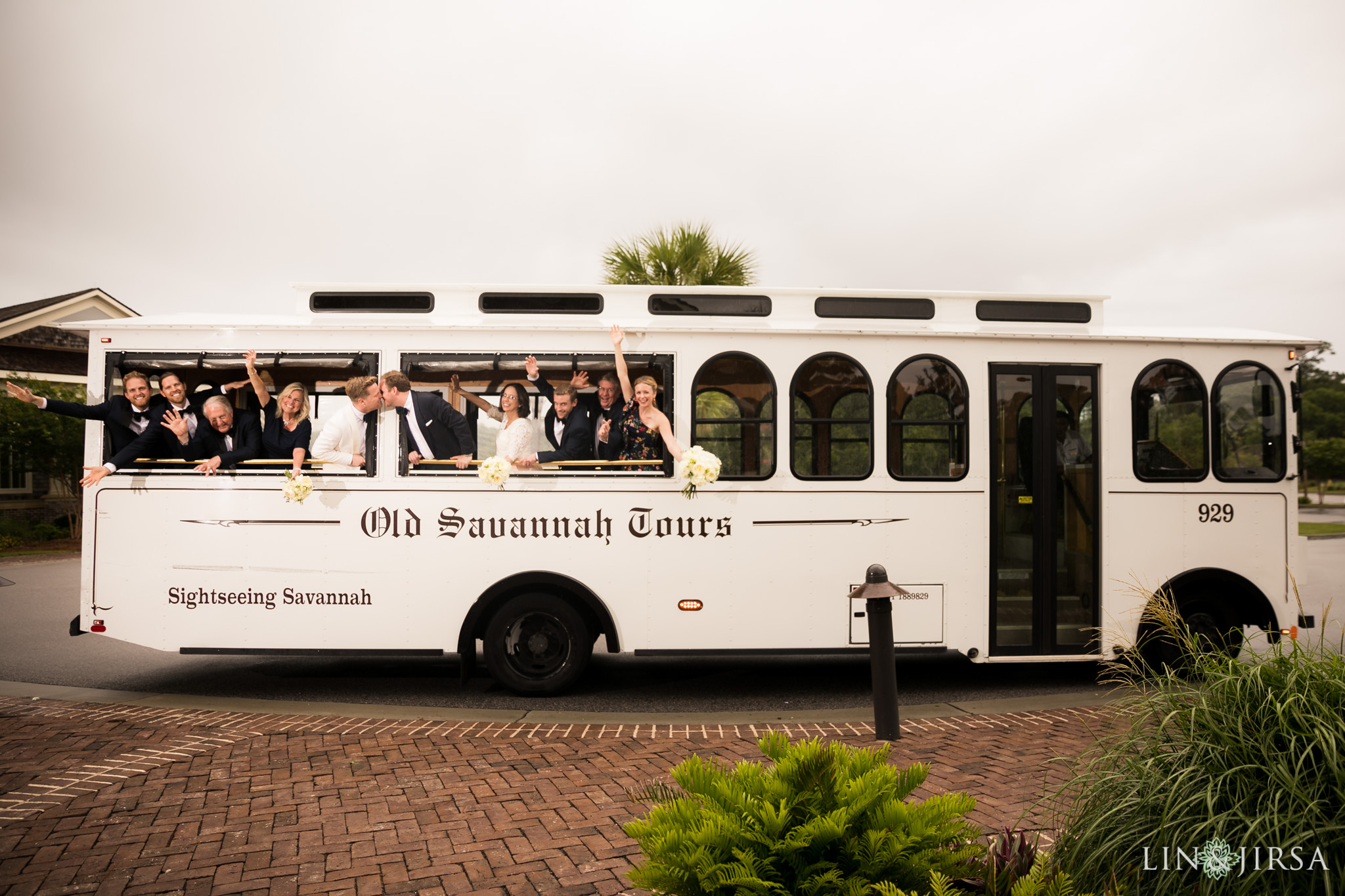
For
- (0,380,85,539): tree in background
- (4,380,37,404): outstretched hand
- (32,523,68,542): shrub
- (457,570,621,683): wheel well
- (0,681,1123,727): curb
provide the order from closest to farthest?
1. (4,380,37,404): outstretched hand
2. (0,681,1123,727): curb
3. (457,570,621,683): wheel well
4. (0,380,85,539): tree in background
5. (32,523,68,542): shrub

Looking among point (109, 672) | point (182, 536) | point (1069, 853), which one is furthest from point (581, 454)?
point (109, 672)

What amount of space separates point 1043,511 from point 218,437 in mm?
6506

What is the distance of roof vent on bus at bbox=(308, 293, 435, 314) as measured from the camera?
578cm

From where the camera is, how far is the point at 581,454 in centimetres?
570

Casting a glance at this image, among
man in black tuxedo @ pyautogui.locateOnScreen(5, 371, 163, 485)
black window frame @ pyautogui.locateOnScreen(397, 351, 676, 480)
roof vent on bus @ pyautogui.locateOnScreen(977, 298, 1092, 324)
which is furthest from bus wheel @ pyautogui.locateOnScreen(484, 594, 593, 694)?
roof vent on bus @ pyautogui.locateOnScreen(977, 298, 1092, 324)

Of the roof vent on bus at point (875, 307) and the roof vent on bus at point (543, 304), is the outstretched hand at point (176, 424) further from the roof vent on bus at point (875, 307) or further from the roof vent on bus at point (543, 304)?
the roof vent on bus at point (875, 307)

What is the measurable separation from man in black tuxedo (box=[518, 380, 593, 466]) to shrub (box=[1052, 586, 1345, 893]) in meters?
3.95

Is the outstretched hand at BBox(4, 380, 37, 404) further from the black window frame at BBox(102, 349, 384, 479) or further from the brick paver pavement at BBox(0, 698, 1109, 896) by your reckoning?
the brick paver pavement at BBox(0, 698, 1109, 896)

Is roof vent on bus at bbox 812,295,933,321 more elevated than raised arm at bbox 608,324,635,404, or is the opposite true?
roof vent on bus at bbox 812,295,933,321

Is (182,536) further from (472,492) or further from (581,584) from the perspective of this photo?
(581,584)

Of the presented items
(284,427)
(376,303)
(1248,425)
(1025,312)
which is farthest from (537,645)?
(1248,425)

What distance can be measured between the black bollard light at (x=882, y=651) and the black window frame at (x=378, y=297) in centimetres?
391

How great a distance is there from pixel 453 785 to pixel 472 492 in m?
2.22

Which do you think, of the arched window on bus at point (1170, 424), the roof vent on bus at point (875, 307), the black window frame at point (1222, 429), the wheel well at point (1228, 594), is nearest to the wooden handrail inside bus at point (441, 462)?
the roof vent on bus at point (875, 307)
